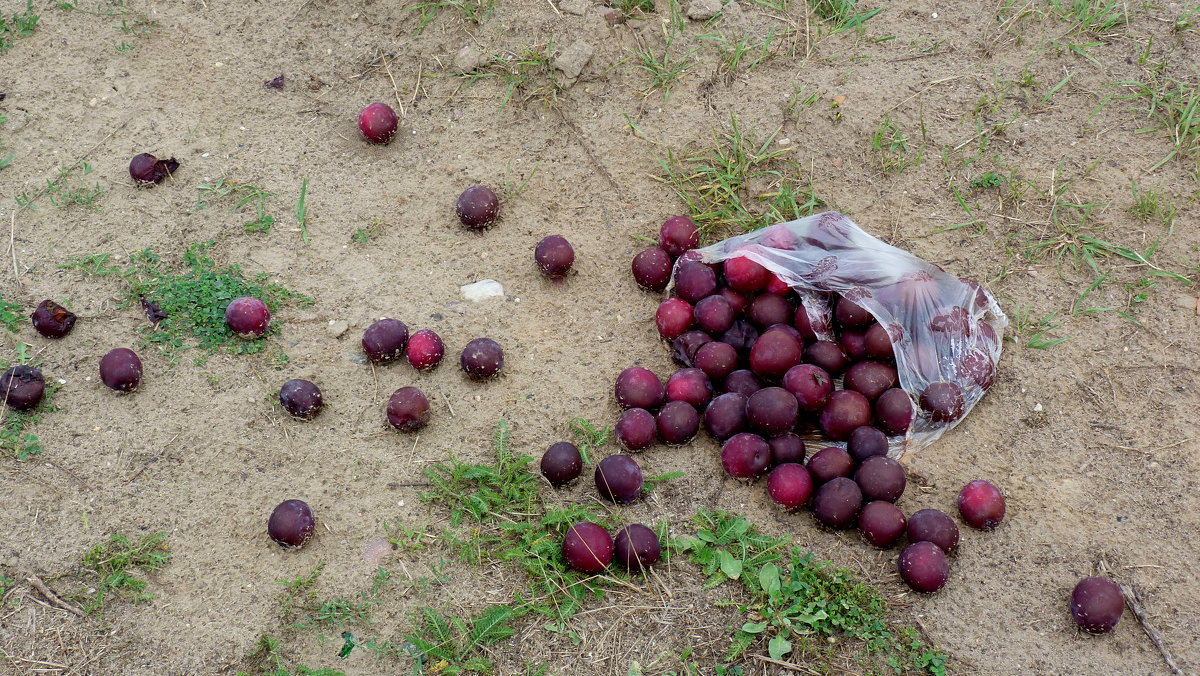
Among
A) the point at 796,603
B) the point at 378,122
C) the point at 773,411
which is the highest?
the point at 378,122

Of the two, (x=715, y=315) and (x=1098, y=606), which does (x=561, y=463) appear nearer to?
(x=715, y=315)

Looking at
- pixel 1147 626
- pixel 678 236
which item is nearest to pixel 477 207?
pixel 678 236

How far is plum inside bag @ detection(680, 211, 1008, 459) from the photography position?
404 cm

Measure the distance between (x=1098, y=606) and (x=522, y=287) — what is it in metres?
2.95

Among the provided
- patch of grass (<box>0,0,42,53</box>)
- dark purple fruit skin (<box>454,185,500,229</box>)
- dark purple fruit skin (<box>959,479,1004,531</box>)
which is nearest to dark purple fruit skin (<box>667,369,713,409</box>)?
dark purple fruit skin (<box>959,479,1004,531</box>)

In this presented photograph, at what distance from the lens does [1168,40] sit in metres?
5.48

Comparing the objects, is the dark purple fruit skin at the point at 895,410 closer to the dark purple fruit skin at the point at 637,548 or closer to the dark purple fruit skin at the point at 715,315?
the dark purple fruit skin at the point at 715,315

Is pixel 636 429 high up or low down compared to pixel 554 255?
down

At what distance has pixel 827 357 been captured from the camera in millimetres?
4117

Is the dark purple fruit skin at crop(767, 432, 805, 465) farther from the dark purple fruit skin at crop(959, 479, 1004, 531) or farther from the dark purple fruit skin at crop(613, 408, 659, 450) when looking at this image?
the dark purple fruit skin at crop(959, 479, 1004, 531)

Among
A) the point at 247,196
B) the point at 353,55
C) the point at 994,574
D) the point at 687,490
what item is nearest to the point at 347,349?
the point at 247,196

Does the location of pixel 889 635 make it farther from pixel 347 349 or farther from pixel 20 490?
pixel 20 490

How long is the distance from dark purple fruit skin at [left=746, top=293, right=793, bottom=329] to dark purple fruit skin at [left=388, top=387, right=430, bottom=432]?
161cm

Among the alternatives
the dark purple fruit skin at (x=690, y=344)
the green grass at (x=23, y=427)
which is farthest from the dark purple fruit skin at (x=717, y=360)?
the green grass at (x=23, y=427)
